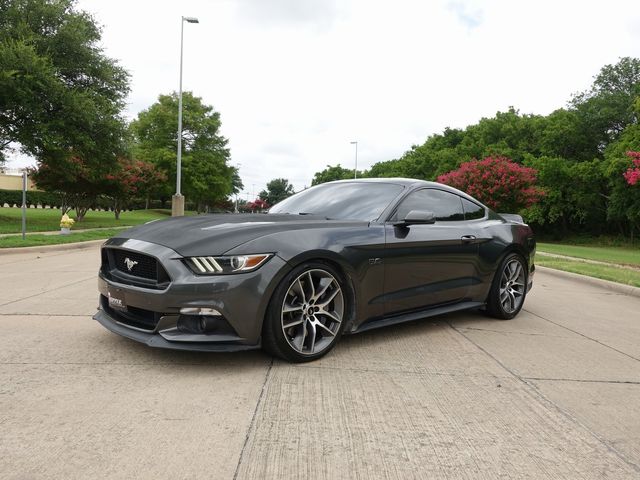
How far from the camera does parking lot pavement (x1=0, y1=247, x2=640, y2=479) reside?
91.9 inches

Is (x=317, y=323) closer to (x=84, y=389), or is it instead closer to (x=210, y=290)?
(x=210, y=290)

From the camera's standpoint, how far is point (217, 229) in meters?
3.68

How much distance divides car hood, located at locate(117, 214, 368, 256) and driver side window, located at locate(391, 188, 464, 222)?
590 millimetres

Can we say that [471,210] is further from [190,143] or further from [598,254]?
[190,143]

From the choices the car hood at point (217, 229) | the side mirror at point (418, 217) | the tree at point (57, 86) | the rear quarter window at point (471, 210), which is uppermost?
the tree at point (57, 86)

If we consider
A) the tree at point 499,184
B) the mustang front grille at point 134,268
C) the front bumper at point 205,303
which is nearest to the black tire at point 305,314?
the front bumper at point 205,303

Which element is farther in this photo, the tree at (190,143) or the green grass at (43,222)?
the tree at (190,143)

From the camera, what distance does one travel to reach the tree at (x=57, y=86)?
18.5 meters

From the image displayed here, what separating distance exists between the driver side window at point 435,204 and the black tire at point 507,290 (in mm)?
812

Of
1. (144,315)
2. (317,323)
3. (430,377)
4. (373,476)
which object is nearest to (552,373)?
(430,377)

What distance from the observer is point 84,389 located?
3.11 m

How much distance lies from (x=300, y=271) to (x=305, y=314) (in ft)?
1.09

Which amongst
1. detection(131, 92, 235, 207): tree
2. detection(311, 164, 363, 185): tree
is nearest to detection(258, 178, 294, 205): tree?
detection(311, 164, 363, 185): tree

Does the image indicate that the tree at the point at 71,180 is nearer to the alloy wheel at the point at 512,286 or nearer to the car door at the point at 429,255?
the car door at the point at 429,255
